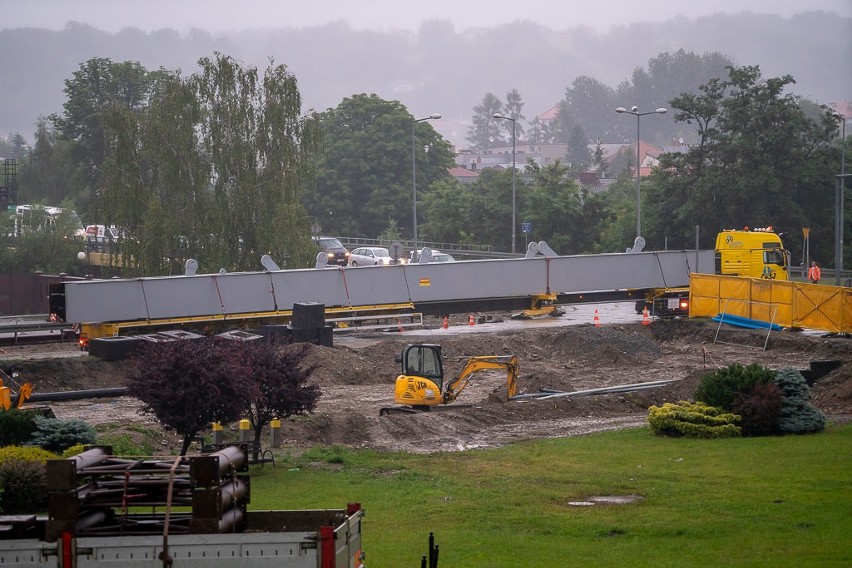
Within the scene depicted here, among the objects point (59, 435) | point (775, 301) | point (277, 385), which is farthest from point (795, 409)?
point (775, 301)

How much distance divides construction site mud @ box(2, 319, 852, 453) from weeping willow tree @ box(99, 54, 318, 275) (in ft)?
38.8

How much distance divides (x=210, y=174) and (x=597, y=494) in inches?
1618

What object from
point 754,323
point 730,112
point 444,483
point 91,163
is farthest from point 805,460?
point 91,163

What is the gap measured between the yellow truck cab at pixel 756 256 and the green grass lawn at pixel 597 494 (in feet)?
86.4

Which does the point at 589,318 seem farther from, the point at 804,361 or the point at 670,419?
the point at 670,419

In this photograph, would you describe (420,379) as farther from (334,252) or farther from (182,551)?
(334,252)

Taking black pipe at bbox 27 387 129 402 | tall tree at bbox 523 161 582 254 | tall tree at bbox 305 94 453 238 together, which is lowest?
black pipe at bbox 27 387 129 402

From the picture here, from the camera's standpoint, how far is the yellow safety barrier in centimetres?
3850

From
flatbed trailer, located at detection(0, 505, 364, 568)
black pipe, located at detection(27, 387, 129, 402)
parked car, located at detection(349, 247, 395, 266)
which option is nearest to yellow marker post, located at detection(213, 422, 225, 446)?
black pipe, located at detection(27, 387, 129, 402)

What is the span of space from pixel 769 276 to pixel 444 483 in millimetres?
33562

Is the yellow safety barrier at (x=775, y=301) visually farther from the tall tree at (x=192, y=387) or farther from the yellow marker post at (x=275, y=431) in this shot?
the tall tree at (x=192, y=387)

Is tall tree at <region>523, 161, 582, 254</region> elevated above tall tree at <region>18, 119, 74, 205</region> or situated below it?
below

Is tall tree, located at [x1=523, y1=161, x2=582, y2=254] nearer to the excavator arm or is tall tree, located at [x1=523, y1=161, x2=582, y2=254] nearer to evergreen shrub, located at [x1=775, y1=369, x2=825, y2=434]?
the excavator arm

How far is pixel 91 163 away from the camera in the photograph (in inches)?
3546
